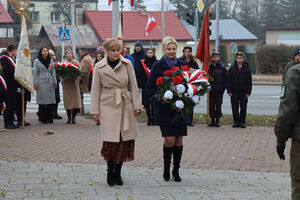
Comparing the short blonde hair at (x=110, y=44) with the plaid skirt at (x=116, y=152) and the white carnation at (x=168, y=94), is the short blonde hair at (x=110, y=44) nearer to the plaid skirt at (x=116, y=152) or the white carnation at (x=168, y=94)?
the white carnation at (x=168, y=94)

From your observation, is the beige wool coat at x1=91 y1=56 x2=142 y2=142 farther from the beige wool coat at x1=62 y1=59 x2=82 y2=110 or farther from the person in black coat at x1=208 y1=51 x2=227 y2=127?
the beige wool coat at x1=62 y1=59 x2=82 y2=110

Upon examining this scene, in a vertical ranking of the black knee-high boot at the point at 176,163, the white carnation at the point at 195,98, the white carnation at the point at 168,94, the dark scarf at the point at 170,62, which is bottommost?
the black knee-high boot at the point at 176,163

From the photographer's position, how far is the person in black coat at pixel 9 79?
1223cm

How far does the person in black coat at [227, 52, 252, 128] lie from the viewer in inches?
493

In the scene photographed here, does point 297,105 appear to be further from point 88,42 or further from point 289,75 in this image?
point 88,42

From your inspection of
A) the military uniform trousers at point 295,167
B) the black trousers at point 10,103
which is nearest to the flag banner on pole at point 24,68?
the black trousers at point 10,103

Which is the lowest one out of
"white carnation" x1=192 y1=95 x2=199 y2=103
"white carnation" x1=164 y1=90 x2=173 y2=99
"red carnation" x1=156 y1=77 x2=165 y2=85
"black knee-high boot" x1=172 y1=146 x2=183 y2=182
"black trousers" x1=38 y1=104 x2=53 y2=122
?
"black trousers" x1=38 y1=104 x2=53 y2=122

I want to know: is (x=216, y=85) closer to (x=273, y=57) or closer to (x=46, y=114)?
(x=46, y=114)

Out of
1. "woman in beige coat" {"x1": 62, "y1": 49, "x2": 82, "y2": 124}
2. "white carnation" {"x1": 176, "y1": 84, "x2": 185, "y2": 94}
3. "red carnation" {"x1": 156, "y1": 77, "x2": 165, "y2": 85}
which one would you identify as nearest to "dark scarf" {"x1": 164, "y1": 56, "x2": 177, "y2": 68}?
"red carnation" {"x1": 156, "y1": 77, "x2": 165, "y2": 85}

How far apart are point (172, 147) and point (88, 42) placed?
49026 mm

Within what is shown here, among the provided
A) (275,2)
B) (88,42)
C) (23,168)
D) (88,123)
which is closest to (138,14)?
(88,42)

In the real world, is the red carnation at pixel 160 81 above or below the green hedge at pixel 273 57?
above

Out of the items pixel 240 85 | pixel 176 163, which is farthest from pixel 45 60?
pixel 176 163

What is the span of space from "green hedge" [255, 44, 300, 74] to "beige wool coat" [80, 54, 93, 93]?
2362 centimetres
